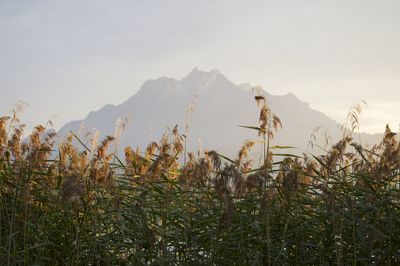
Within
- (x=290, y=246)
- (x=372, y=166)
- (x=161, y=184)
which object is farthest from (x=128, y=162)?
(x=372, y=166)

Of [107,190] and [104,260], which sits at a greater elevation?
[107,190]

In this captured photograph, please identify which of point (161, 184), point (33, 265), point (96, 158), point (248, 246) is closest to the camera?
point (33, 265)

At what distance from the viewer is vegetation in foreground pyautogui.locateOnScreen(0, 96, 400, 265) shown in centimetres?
439

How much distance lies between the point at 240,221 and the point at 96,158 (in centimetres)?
138

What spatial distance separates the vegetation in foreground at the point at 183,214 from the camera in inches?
173

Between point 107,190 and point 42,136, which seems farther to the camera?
point 42,136

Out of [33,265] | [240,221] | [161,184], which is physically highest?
[161,184]

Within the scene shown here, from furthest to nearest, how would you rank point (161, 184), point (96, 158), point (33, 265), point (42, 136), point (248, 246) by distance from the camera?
1. point (42, 136)
2. point (161, 184)
3. point (96, 158)
4. point (248, 246)
5. point (33, 265)

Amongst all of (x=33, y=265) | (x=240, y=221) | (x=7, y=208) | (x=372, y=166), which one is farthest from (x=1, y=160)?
(x=372, y=166)

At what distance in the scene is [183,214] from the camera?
4777 mm

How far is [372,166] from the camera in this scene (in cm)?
540

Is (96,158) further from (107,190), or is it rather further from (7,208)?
(7,208)

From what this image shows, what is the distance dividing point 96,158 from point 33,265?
1078 mm

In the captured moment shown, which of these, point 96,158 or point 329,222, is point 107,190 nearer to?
point 96,158
